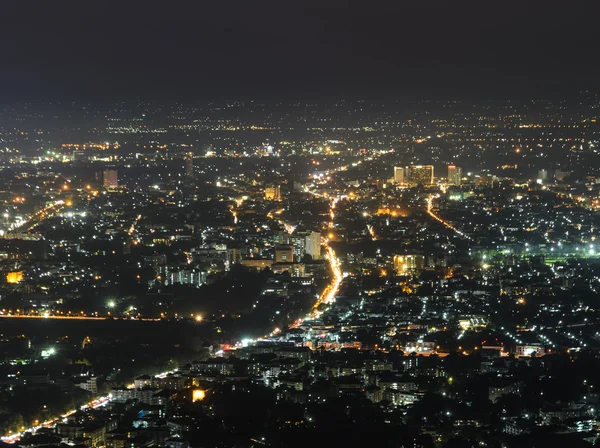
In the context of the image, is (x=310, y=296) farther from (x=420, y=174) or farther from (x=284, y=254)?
(x=420, y=174)

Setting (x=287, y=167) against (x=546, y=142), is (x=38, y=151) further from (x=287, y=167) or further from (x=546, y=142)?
(x=546, y=142)

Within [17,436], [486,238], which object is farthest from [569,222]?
[17,436]

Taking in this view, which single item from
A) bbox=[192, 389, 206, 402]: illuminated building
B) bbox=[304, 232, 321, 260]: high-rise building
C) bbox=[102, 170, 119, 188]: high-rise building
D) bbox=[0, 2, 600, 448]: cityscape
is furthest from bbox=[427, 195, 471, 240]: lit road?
bbox=[192, 389, 206, 402]: illuminated building

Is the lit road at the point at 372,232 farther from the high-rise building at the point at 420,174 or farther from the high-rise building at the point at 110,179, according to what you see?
the high-rise building at the point at 110,179

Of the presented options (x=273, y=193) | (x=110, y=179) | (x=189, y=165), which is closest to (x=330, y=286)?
(x=273, y=193)

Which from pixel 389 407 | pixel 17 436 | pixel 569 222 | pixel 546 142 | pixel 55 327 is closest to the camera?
pixel 17 436

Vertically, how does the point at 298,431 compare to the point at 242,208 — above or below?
above
